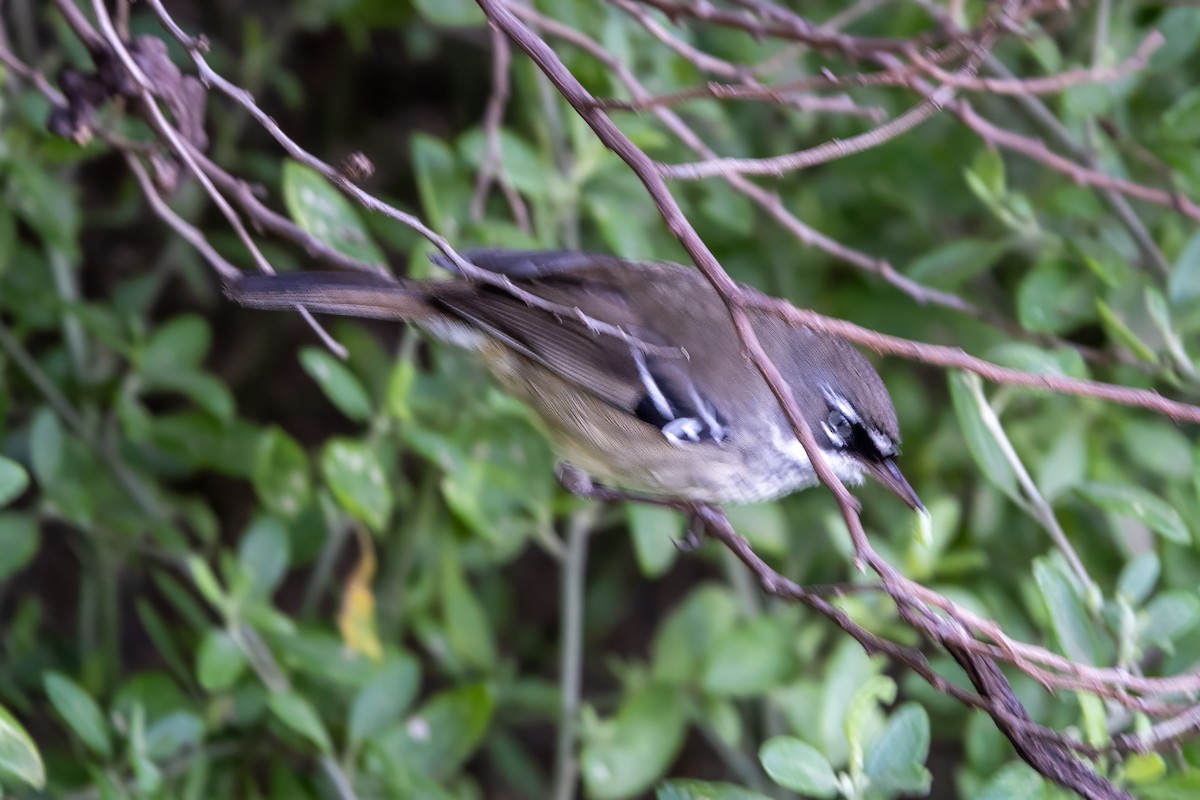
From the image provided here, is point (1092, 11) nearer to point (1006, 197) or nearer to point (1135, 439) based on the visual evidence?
point (1006, 197)

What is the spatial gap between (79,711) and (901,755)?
1.32 meters

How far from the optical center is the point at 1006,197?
104 inches

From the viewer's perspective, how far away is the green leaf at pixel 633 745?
2.63 m

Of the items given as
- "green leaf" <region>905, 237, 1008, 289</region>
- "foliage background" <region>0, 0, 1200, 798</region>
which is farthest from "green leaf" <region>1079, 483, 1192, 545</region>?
"green leaf" <region>905, 237, 1008, 289</region>

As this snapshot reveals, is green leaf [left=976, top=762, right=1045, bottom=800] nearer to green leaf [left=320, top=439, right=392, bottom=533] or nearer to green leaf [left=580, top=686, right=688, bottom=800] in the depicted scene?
green leaf [left=580, top=686, right=688, bottom=800]

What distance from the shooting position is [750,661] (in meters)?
2.67

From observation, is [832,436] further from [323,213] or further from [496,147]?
[323,213]

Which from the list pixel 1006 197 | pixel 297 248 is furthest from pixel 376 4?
pixel 1006 197

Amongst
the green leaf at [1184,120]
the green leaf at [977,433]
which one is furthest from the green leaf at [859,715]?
the green leaf at [1184,120]

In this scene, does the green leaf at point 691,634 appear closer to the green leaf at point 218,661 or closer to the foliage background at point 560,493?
the foliage background at point 560,493

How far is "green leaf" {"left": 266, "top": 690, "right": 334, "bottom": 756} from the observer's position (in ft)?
7.15

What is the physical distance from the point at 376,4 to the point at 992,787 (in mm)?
2244

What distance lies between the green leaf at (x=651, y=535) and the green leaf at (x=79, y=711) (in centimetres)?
110

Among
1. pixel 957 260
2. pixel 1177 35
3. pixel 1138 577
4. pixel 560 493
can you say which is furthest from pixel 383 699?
pixel 1177 35
